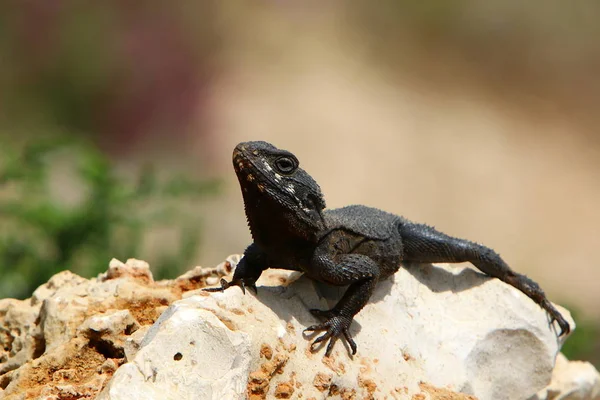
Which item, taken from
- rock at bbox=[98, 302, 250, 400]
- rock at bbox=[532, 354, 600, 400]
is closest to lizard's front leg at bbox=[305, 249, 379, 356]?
rock at bbox=[98, 302, 250, 400]

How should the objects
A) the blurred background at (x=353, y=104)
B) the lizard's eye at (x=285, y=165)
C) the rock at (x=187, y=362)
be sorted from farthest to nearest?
the blurred background at (x=353, y=104) < the lizard's eye at (x=285, y=165) < the rock at (x=187, y=362)

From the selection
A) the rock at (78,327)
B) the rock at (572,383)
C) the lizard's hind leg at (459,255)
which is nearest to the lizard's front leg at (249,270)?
the rock at (78,327)

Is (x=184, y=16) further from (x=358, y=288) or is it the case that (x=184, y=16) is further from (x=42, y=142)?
(x=358, y=288)

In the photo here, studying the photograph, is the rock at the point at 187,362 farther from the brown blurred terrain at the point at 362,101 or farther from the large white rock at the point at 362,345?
the brown blurred terrain at the point at 362,101

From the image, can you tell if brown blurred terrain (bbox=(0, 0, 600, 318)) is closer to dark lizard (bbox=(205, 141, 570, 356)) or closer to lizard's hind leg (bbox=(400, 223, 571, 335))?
lizard's hind leg (bbox=(400, 223, 571, 335))

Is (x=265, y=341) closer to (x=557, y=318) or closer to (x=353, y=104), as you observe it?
(x=557, y=318)

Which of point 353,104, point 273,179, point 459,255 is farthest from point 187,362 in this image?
point 353,104
